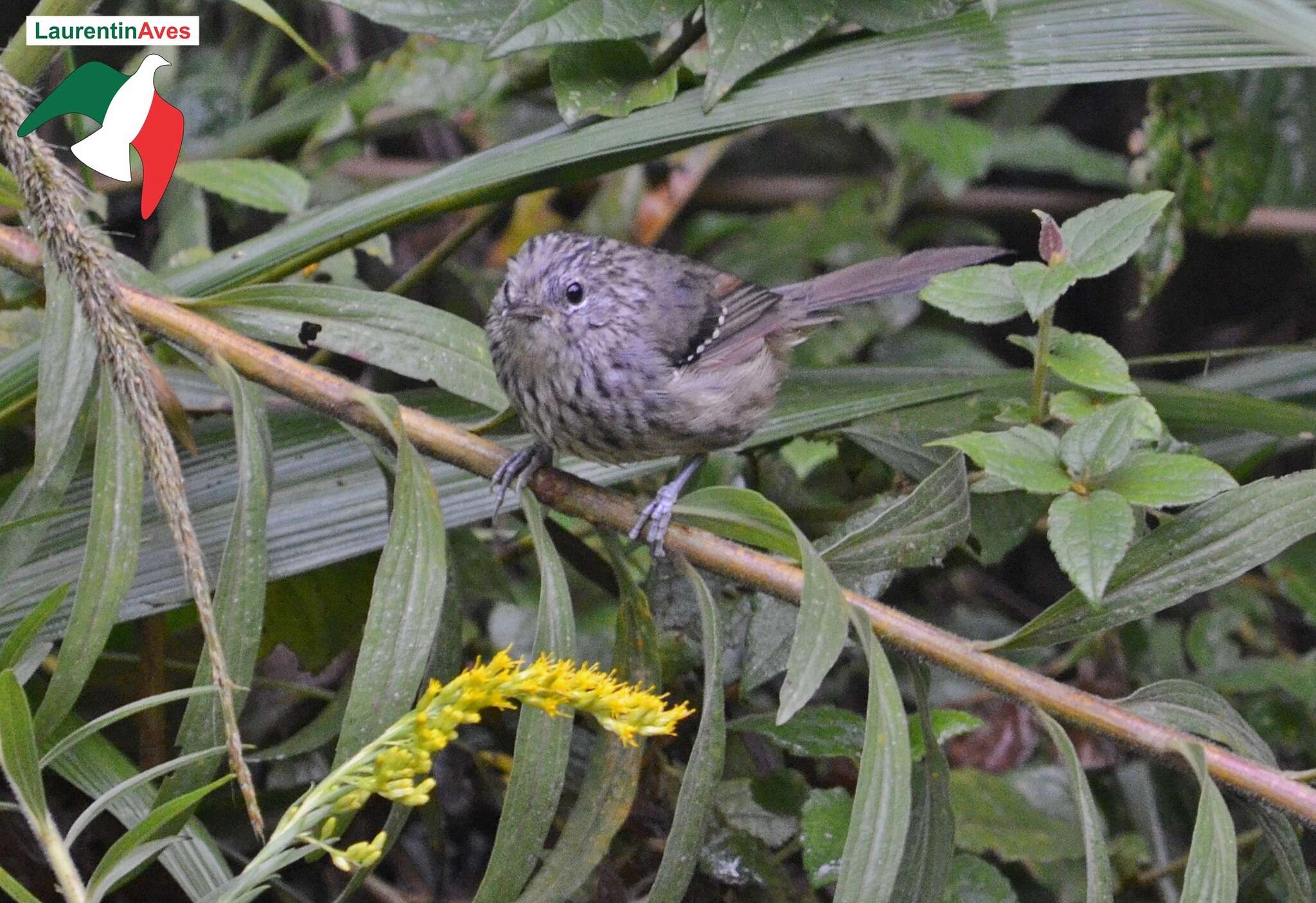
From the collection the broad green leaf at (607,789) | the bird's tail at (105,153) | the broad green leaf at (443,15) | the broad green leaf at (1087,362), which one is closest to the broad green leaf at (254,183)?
the bird's tail at (105,153)

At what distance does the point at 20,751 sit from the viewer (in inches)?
57.1

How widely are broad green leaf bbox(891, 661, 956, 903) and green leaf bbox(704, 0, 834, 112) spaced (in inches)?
43.3

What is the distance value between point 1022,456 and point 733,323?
3.08ft

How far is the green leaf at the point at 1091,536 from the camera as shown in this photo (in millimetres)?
1659

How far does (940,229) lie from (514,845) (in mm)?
3063

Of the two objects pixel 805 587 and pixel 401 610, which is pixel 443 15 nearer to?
pixel 401 610

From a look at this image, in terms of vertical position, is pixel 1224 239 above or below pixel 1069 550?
below

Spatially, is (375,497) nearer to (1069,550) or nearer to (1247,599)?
(1069,550)

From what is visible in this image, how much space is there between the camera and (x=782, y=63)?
240 centimetres

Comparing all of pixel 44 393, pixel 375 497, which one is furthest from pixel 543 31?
pixel 44 393

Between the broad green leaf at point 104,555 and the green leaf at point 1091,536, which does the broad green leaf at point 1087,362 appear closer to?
the green leaf at point 1091,536

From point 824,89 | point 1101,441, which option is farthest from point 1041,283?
point 824,89

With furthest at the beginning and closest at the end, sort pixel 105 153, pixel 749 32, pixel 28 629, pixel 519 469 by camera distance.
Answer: pixel 105 153 < pixel 749 32 < pixel 519 469 < pixel 28 629

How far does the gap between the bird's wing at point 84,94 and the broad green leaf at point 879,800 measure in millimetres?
1581
